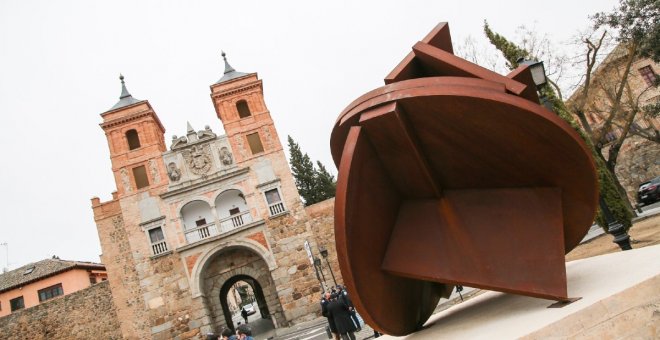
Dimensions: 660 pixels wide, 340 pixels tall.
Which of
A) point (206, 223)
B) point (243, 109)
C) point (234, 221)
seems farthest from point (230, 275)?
point (243, 109)

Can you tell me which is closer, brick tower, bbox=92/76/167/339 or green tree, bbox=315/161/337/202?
brick tower, bbox=92/76/167/339

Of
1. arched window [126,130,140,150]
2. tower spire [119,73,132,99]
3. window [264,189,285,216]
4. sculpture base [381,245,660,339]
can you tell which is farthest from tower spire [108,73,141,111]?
sculpture base [381,245,660,339]

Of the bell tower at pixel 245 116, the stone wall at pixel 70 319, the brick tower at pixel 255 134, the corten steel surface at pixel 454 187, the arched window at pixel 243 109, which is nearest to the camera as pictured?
the corten steel surface at pixel 454 187

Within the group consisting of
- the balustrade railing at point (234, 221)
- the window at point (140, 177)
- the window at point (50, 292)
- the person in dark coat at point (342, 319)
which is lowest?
the person in dark coat at point (342, 319)

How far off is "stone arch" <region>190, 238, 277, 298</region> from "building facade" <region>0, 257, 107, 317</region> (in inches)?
645

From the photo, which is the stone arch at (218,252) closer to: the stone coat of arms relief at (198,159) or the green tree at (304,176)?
the stone coat of arms relief at (198,159)

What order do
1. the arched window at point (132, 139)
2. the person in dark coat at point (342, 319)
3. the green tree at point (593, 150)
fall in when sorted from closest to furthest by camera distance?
1. the person in dark coat at point (342, 319)
2. the green tree at point (593, 150)
3. the arched window at point (132, 139)

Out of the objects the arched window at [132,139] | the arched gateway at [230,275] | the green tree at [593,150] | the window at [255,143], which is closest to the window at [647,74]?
the green tree at [593,150]

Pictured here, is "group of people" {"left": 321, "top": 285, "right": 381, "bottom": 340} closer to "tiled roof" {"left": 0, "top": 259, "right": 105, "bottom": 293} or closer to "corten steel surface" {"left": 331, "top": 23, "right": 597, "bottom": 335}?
"corten steel surface" {"left": 331, "top": 23, "right": 597, "bottom": 335}

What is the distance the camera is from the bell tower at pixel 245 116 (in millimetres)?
21453

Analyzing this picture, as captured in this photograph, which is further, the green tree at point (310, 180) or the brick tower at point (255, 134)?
the green tree at point (310, 180)

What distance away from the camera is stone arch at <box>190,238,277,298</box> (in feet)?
64.3

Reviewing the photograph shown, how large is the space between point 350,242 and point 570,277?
2567mm

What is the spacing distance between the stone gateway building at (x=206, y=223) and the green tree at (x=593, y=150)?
11.4 m
